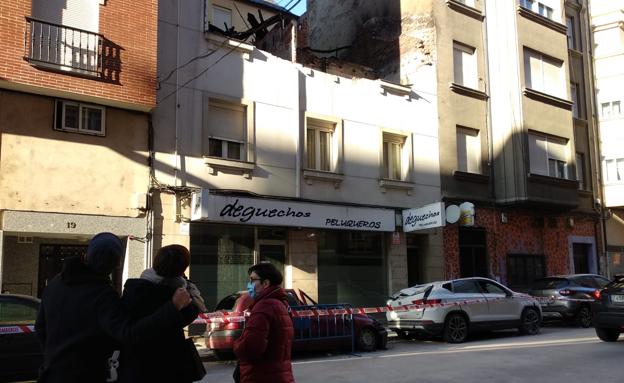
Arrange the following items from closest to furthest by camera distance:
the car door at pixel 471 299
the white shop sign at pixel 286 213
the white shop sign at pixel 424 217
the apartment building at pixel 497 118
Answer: the white shop sign at pixel 286 213 → the car door at pixel 471 299 → the white shop sign at pixel 424 217 → the apartment building at pixel 497 118

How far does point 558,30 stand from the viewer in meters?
23.2

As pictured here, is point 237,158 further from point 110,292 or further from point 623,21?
point 623,21

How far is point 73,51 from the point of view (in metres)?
12.4

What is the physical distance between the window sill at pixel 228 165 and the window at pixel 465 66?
8969 millimetres

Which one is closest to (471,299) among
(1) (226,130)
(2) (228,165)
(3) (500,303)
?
(3) (500,303)

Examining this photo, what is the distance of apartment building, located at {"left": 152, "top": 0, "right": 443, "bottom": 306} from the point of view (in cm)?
1407

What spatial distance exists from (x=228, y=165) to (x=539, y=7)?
15471mm

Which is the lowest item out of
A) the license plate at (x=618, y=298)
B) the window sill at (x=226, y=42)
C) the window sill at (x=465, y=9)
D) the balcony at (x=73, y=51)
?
the license plate at (x=618, y=298)

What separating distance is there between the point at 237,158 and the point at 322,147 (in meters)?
2.92

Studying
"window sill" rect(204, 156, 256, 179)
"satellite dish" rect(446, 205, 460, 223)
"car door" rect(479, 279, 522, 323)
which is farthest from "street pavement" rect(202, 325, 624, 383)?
"window sill" rect(204, 156, 256, 179)

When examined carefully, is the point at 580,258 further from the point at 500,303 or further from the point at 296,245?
the point at 296,245

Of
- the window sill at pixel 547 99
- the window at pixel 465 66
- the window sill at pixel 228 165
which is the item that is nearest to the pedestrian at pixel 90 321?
the window sill at pixel 228 165

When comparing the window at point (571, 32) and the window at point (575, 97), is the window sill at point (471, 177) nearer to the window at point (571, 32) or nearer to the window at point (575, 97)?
the window at point (575, 97)

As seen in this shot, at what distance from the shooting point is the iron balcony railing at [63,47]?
1184 cm
